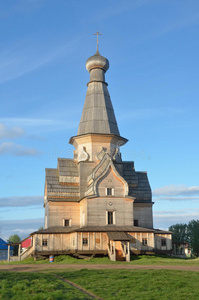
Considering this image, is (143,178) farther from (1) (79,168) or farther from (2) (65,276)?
(2) (65,276)

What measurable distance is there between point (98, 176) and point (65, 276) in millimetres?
16858

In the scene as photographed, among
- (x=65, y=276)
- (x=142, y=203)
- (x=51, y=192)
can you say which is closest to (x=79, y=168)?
(x=51, y=192)

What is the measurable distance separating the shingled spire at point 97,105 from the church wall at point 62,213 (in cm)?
804

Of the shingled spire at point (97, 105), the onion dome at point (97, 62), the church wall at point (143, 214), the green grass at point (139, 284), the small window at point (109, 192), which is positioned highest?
the onion dome at point (97, 62)

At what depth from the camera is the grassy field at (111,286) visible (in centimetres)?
1304

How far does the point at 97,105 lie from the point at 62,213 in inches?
502

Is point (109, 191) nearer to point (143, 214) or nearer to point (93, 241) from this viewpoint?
point (93, 241)

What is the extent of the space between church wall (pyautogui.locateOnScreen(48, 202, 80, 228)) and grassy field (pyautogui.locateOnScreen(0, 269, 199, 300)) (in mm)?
18593

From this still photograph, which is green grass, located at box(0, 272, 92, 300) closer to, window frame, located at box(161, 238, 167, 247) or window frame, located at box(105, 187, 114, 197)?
window frame, located at box(105, 187, 114, 197)

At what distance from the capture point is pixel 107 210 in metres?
33.7

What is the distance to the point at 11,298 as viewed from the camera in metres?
12.8

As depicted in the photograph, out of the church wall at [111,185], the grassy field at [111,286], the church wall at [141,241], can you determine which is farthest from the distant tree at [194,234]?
the grassy field at [111,286]

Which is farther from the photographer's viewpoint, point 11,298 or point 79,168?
point 79,168

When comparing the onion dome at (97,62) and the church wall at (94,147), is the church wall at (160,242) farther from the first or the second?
the onion dome at (97,62)
